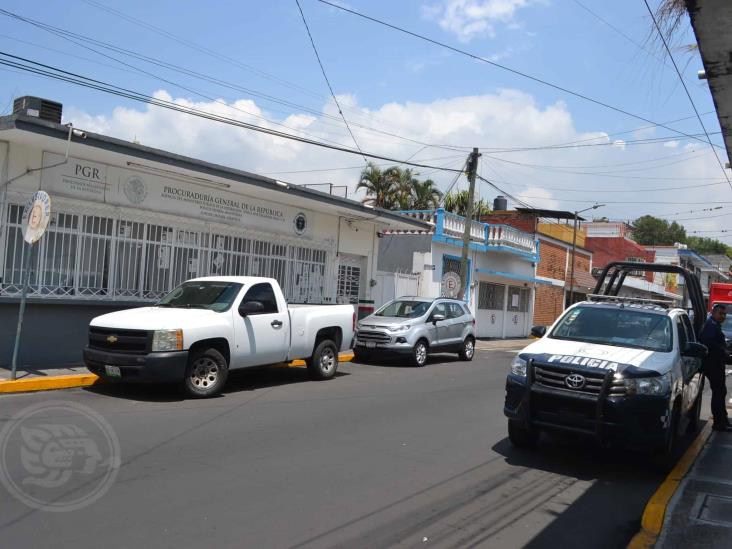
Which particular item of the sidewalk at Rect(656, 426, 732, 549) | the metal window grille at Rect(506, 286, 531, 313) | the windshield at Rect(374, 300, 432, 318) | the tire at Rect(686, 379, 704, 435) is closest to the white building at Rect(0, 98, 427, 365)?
the windshield at Rect(374, 300, 432, 318)

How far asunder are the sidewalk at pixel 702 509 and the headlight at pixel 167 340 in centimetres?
659

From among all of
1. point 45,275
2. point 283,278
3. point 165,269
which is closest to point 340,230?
point 283,278

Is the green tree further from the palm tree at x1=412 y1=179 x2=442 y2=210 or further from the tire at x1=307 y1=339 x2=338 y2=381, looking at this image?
the tire at x1=307 y1=339 x2=338 y2=381

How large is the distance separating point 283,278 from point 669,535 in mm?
13908

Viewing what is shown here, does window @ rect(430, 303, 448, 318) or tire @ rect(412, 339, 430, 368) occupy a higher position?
window @ rect(430, 303, 448, 318)

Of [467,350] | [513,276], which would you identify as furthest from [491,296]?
[467,350]

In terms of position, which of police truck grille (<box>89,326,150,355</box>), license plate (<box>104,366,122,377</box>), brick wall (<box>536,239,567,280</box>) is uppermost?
brick wall (<box>536,239,567,280</box>)

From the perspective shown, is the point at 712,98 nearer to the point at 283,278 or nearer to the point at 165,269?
the point at 165,269

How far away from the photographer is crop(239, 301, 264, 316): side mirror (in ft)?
34.4

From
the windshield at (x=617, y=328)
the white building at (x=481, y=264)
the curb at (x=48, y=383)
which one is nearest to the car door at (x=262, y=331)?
the curb at (x=48, y=383)

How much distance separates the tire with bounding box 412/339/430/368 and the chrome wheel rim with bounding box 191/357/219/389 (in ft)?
21.9

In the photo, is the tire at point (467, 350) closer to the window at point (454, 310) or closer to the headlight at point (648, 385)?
the window at point (454, 310)

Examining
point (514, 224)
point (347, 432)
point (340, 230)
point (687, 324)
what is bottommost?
point (347, 432)

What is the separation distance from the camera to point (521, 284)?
31.8m
